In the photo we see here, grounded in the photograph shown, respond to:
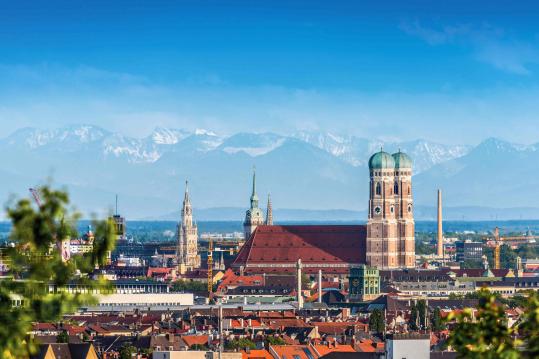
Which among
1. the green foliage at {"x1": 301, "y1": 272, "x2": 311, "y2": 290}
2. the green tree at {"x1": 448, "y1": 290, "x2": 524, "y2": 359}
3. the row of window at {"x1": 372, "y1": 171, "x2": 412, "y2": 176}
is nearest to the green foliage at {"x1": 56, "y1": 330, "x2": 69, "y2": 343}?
the green tree at {"x1": 448, "y1": 290, "x2": 524, "y2": 359}

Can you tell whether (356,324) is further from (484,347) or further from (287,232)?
(484,347)

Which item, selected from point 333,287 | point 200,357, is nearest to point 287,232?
point 333,287

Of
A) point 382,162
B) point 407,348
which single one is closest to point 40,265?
point 407,348

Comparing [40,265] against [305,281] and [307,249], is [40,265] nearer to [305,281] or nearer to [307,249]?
[305,281]

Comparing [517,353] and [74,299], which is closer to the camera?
[517,353]

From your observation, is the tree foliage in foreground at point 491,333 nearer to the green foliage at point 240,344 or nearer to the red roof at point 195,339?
the green foliage at point 240,344
